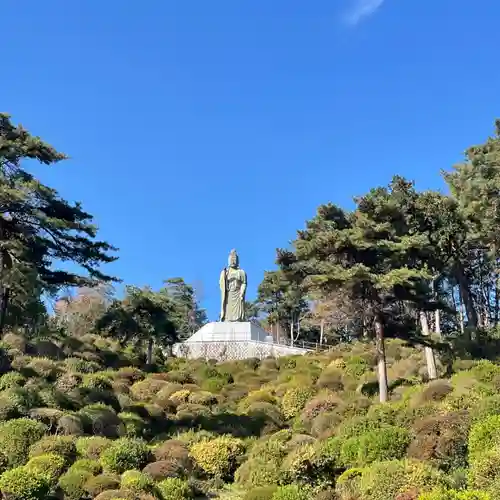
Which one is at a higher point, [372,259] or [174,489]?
[372,259]

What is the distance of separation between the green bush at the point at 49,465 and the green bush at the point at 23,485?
1313mm

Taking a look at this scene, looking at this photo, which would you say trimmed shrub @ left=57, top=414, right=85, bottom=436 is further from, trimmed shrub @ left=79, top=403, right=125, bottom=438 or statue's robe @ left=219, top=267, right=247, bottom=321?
statue's robe @ left=219, top=267, right=247, bottom=321

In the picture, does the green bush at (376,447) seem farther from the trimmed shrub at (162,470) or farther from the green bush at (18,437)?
the green bush at (18,437)

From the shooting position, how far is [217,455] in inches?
490

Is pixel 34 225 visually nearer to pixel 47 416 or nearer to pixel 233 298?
pixel 47 416

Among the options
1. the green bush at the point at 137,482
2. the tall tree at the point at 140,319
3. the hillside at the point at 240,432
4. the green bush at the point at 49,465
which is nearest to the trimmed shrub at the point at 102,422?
the hillside at the point at 240,432

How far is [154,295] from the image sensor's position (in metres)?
23.0

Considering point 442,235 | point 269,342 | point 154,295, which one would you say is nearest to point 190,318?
point 269,342

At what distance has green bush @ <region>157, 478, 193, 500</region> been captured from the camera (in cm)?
1022

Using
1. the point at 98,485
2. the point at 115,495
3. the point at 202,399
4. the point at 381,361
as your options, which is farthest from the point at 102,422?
the point at 381,361

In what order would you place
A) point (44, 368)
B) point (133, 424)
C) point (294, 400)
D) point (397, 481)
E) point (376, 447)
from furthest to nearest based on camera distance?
point (294, 400)
point (44, 368)
point (133, 424)
point (376, 447)
point (397, 481)

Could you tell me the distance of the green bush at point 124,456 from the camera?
36.3 feet

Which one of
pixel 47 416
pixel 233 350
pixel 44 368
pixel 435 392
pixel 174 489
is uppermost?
pixel 233 350

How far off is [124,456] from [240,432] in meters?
4.65
